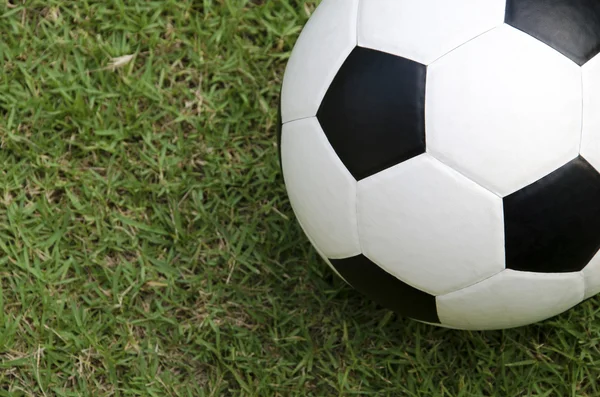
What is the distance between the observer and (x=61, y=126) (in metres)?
2.84

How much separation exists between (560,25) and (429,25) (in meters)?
0.32

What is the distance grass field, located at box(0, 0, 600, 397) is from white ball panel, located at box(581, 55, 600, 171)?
0.95m

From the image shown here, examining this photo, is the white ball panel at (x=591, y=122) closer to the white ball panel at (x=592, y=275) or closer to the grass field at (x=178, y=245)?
the white ball panel at (x=592, y=275)

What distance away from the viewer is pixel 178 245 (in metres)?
2.70

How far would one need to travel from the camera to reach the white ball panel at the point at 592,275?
6.24 ft

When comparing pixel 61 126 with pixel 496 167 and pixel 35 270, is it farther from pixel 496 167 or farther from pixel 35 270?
pixel 496 167

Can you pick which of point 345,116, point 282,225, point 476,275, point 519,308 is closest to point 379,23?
point 345,116

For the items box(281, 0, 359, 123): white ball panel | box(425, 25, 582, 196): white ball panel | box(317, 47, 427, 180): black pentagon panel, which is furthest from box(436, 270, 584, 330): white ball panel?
box(281, 0, 359, 123): white ball panel

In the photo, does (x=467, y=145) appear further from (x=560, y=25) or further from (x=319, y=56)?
(x=319, y=56)

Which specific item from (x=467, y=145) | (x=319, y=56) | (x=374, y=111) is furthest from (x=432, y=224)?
(x=319, y=56)

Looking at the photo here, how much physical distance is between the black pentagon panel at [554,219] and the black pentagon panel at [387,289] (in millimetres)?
289

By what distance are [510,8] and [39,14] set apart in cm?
203

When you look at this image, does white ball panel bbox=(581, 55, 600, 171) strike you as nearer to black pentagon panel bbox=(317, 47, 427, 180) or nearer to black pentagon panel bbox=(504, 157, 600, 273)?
black pentagon panel bbox=(504, 157, 600, 273)

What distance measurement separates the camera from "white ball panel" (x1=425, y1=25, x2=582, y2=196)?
173cm
